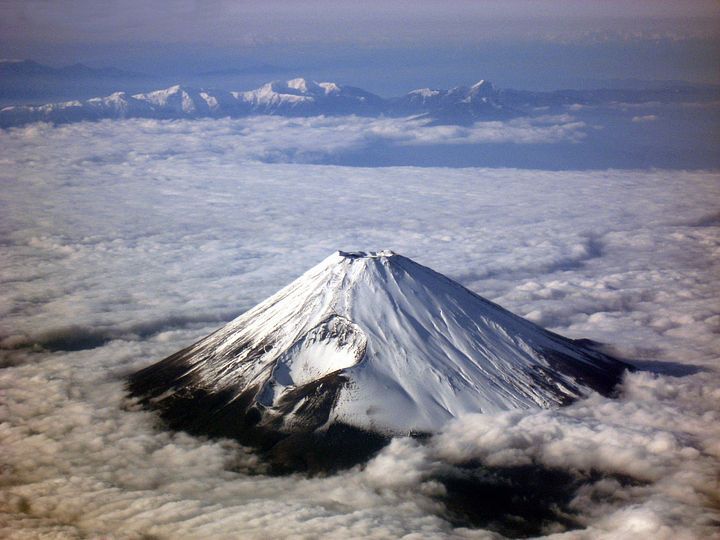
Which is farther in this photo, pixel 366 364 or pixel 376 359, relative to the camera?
pixel 376 359

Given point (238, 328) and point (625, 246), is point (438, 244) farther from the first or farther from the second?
point (238, 328)

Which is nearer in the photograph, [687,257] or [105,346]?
[105,346]

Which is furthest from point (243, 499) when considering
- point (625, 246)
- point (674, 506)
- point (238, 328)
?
point (625, 246)

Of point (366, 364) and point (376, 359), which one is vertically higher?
point (376, 359)

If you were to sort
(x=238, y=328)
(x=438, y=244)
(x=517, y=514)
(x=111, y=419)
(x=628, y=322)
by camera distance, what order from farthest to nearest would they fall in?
(x=438, y=244) < (x=628, y=322) < (x=238, y=328) < (x=111, y=419) < (x=517, y=514)

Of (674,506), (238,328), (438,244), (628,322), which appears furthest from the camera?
(438,244)
